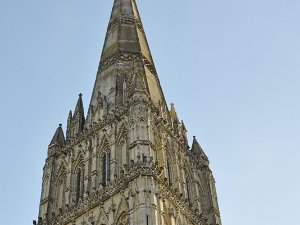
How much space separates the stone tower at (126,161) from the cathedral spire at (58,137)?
2.7 inches

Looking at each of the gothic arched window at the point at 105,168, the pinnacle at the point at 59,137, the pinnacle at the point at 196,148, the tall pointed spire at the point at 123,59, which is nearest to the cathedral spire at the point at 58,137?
the pinnacle at the point at 59,137

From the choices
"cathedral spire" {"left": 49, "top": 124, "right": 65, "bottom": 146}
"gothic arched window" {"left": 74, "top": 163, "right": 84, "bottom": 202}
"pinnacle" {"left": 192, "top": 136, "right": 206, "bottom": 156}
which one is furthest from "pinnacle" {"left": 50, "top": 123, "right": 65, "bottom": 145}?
"pinnacle" {"left": 192, "top": 136, "right": 206, "bottom": 156}

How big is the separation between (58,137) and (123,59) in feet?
21.5

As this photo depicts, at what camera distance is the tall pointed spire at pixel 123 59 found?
37.9 m

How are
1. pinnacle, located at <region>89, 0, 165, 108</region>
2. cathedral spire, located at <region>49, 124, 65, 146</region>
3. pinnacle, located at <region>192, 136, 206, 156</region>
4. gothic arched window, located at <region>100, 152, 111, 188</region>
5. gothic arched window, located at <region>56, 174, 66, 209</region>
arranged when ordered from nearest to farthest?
gothic arched window, located at <region>100, 152, 111, 188</region> < gothic arched window, located at <region>56, 174, 66, 209</region> < cathedral spire, located at <region>49, 124, 65, 146</region> < pinnacle, located at <region>89, 0, 165, 108</region> < pinnacle, located at <region>192, 136, 206, 156</region>

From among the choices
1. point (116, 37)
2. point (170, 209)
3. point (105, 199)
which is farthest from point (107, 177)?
point (116, 37)

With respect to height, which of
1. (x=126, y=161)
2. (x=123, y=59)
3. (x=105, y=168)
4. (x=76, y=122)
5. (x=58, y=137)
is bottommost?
(x=126, y=161)

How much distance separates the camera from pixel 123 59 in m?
40.1

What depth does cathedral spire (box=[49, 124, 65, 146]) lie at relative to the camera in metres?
37.4

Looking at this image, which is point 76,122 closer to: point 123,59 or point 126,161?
point 123,59

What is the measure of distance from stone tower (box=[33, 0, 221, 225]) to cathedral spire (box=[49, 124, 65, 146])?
0.07 m

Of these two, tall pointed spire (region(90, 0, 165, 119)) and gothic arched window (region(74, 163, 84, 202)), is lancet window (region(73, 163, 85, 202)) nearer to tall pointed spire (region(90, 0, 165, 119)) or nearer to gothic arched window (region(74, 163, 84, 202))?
gothic arched window (region(74, 163, 84, 202))

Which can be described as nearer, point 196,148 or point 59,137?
point 59,137

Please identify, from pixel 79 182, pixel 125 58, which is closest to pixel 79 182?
pixel 79 182
